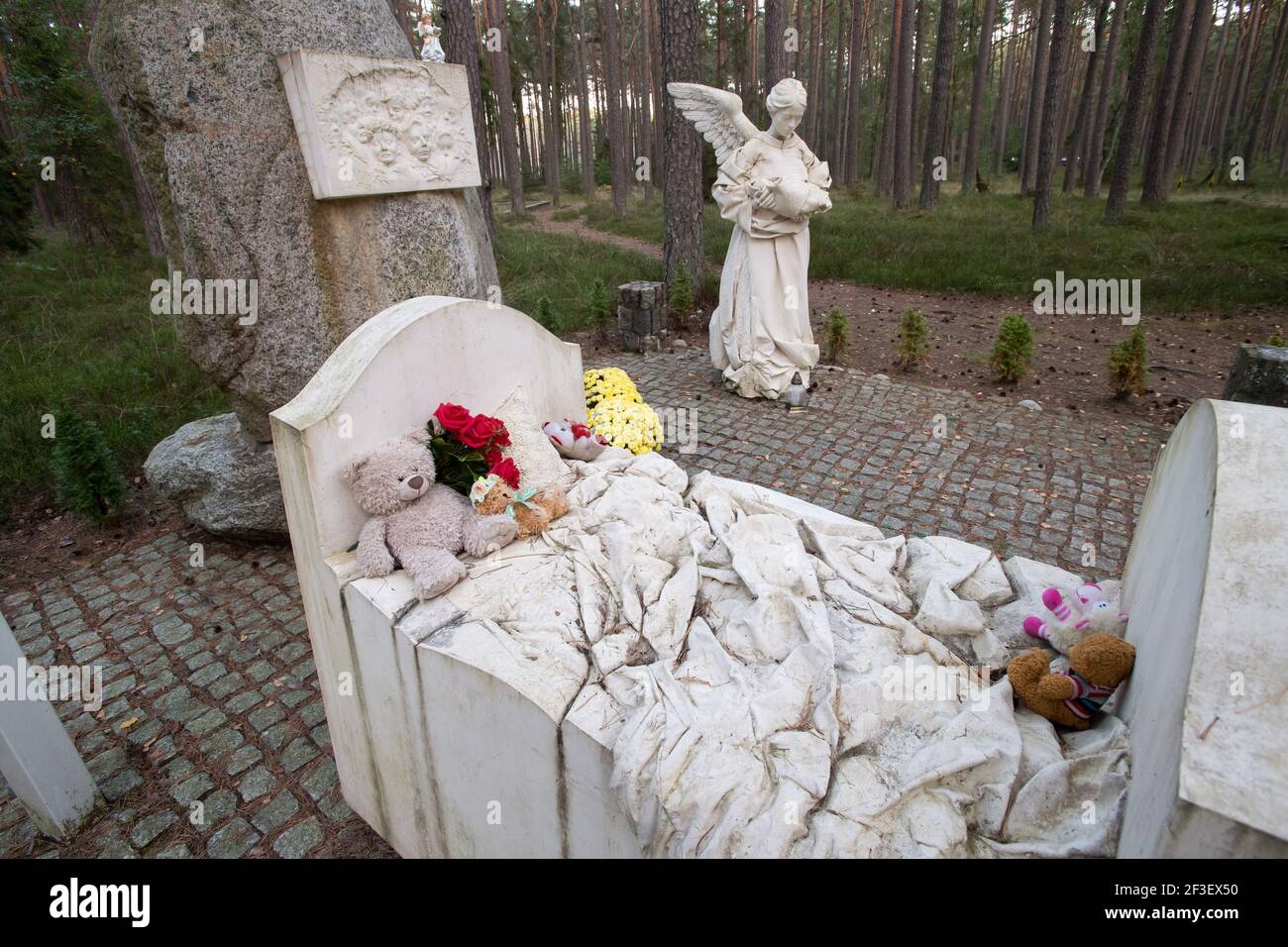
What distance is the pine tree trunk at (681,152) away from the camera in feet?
27.1

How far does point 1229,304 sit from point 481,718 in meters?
11.2

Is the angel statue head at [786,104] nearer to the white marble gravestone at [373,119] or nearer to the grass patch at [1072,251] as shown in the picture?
the white marble gravestone at [373,119]

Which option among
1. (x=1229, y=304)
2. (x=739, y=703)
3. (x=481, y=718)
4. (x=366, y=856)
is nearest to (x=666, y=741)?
(x=739, y=703)

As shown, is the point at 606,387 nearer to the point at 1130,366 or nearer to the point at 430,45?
the point at 430,45

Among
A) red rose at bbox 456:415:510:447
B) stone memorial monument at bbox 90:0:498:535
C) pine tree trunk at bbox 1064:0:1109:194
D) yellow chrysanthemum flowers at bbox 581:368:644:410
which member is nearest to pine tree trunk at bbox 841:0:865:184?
pine tree trunk at bbox 1064:0:1109:194

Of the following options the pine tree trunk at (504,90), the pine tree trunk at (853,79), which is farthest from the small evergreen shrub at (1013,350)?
the pine tree trunk at (853,79)

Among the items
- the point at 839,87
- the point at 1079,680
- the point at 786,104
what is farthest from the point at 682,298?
the point at 839,87

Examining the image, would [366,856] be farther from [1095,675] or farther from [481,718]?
[1095,675]

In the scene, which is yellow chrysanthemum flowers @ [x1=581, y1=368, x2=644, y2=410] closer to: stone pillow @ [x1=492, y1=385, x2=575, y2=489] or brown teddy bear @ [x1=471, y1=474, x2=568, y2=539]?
stone pillow @ [x1=492, y1=385, x2=575, y2=489]

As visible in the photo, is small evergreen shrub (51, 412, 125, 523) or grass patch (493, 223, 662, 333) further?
grass patch (493, 223, 662, 333)

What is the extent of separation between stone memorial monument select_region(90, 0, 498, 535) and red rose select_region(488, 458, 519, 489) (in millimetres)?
1815

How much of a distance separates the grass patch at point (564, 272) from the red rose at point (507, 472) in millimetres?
6206

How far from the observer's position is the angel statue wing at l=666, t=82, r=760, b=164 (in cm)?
631

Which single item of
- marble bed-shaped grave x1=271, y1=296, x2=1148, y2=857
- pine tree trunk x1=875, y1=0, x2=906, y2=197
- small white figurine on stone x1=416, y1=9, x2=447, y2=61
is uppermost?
pine tree trunk x1=875, y1=0, x2=906, y2=197
